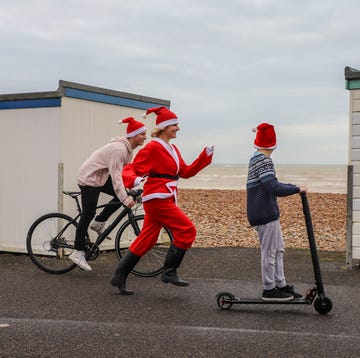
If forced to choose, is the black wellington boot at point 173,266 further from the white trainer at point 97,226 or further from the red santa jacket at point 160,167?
the white trainer at point 97,226

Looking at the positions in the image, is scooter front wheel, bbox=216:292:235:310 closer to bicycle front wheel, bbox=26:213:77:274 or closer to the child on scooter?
the child on scooter

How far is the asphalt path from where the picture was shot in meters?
5.19

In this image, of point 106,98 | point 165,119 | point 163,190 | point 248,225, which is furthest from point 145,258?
point 248,225

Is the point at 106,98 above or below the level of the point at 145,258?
above

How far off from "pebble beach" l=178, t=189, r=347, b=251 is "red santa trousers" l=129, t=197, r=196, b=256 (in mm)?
5107

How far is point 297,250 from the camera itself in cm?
1123

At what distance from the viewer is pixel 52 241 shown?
30.1ft

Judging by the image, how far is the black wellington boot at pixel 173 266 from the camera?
23.9 ft

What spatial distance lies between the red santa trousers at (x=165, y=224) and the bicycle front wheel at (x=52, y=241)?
1.66 meters

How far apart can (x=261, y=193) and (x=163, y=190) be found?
3.69 feet

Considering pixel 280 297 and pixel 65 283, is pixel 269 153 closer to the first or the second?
pixel 280 297

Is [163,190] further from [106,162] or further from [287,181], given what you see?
[287,181]

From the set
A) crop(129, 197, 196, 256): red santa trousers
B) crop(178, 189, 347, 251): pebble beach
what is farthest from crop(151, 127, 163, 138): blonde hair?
crop(178, 189, 347, 251): pebble beach

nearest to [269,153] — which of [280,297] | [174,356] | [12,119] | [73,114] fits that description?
[280,297]
